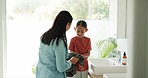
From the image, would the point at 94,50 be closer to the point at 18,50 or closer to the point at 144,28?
the point at 18,50

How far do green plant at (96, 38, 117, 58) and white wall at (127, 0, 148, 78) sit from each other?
1993mm

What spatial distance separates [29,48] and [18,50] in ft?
0.62

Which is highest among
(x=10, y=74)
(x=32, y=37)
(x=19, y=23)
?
(x=19, y=23)

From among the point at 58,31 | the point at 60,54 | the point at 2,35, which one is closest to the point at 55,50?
the point at 60,54

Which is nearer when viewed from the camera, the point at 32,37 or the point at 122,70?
the point at 122,70

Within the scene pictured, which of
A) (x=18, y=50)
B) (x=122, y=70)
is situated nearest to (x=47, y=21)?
(x=18, y=50)

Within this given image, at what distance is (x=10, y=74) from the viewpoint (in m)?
3.52

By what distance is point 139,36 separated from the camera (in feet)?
3.46

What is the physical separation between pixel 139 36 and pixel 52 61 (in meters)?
0.93

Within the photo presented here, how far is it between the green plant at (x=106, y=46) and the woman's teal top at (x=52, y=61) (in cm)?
144

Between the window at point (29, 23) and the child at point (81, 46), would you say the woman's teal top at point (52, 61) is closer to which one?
the child at point (81, 46)

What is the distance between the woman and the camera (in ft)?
5.60

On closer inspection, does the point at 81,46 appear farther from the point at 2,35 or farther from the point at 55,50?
the point at 2,35

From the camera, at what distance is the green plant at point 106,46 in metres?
3.12
